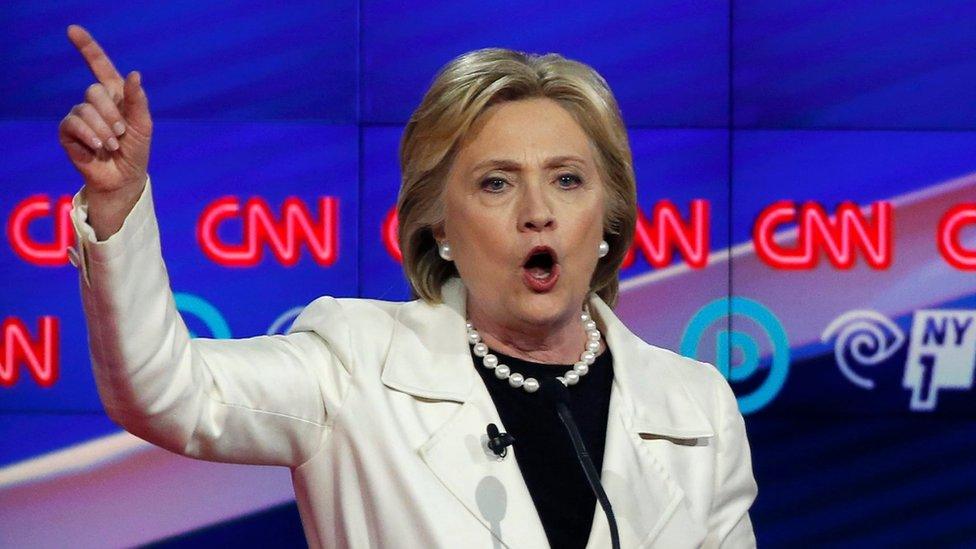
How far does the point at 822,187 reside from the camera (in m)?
3.38

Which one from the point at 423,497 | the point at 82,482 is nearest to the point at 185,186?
the point at 82,482

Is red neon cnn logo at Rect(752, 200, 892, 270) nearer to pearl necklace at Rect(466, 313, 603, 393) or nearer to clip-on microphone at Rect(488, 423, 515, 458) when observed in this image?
pearl necklace at Rect(466, 313, 603, 393)

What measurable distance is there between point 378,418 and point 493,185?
1.08ft

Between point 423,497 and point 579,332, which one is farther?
point 579,332

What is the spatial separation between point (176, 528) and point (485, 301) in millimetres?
1895

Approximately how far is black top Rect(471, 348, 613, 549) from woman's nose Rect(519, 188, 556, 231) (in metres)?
0.18

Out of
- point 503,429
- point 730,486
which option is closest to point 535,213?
point 503,429

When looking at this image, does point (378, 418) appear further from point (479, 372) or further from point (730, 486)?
point (730, 486)

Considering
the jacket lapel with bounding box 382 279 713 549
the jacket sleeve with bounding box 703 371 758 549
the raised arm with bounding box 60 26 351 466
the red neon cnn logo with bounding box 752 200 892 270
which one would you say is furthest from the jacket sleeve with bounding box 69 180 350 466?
the red neon cnn logo with bounding box 752 200 892 270

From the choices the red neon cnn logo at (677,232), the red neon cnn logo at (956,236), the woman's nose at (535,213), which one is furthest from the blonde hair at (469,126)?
the red neon cnn logo at (956,236)

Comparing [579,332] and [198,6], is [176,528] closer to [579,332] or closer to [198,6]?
[198,6]

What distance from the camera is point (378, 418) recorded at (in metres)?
1.58

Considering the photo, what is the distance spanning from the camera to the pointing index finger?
49.7 inches

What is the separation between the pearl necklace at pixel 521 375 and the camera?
1731 mm
